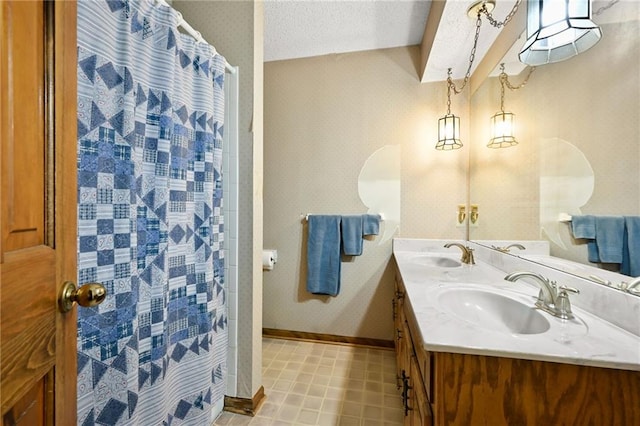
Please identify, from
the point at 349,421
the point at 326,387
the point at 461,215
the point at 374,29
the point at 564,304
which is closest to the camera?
the point at 564,304

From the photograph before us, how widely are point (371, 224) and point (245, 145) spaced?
117 centimetres

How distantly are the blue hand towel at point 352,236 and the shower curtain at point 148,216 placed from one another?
1085 millimetres

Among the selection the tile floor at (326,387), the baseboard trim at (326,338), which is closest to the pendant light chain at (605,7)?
the tile floor at (326,387)

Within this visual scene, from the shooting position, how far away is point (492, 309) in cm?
105

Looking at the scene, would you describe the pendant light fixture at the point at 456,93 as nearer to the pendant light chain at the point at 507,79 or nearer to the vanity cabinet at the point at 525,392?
the pendant light chain at the point at 507,79

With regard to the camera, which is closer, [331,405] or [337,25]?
[331,405]

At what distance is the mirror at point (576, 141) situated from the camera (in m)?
0.77

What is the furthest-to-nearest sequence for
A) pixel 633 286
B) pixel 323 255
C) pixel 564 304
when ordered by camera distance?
1. pixel 323 255
2. pixel 564 304
3. pixel 633 286

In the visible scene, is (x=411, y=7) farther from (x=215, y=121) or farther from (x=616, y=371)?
(x=616, y=371)

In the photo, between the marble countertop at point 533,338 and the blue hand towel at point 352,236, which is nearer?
the marble countertop at point 533,338

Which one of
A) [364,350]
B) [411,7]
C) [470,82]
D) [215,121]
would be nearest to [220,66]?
[215,121]

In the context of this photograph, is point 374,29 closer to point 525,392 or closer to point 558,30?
point 558,30

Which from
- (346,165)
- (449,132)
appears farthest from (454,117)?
(346,165)

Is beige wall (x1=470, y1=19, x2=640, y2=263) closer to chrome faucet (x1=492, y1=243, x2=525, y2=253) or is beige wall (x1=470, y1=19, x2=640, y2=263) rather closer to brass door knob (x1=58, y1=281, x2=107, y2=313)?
chrome faucet (x1=492, y1=243, x2=525, y2=253)
